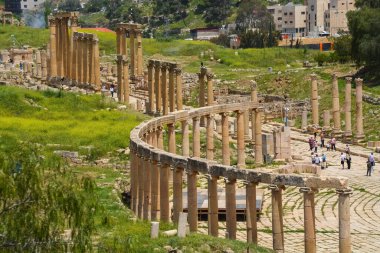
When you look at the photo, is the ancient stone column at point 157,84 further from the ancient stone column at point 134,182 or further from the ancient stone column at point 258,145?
the ancient stone column at point 134,182

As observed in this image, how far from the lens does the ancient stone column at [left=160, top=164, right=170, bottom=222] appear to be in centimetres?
4266

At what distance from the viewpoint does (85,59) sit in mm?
87312

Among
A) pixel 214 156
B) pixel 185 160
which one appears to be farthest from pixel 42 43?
pixel 185 160

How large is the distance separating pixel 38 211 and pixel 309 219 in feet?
43.8

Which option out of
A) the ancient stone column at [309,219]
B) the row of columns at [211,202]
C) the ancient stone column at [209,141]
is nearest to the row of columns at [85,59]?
the ancient stone column at [209,141]

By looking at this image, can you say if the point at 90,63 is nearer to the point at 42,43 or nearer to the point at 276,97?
the point at 276,97

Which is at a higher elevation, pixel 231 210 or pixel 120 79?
pixel 120 79

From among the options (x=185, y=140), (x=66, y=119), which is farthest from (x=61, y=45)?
(x=185, y=140)

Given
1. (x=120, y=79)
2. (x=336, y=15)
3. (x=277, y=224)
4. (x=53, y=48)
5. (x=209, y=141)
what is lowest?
(x=277, y=224)

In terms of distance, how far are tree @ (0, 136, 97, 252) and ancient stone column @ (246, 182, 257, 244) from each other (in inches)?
511

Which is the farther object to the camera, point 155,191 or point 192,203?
point 155,191

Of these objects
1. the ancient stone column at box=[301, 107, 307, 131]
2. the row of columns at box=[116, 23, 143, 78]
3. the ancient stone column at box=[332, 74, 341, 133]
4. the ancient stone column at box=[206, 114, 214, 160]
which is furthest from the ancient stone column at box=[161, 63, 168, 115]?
the row of columns at box=[116, 23, 143, 78]

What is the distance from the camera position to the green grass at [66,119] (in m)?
59.6

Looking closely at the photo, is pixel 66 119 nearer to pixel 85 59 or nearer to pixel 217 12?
pixel 85 59
